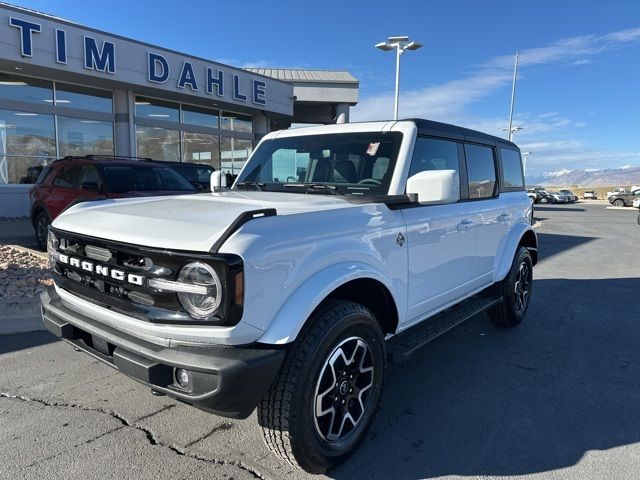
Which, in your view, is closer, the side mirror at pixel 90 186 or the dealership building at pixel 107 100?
the side mirror at pixel 90 186

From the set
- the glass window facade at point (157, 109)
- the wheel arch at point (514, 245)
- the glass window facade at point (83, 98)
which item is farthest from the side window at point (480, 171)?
the glass window facade at point (157, 109)

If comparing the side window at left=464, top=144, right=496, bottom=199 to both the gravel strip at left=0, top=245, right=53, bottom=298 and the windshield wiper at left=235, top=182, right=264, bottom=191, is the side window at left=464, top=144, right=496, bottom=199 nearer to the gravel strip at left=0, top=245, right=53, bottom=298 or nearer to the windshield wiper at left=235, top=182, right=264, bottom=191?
the windshield wiper at left=235, top=182, right=264, bottom=191

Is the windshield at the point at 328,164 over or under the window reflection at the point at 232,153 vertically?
under

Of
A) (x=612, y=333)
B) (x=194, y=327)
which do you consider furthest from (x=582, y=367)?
(x=194, y=327)

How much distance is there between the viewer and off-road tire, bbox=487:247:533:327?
4.78 metres

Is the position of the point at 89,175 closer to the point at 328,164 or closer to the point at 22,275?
the point at 22,275

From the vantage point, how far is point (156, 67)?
15180mm

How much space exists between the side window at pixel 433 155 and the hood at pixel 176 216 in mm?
725

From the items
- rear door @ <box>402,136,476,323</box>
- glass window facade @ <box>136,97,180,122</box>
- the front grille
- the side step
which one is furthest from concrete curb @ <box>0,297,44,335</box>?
glass window facade @ <box>136,97,180,122</box>

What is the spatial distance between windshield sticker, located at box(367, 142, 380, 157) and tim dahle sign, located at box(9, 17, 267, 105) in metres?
12.5

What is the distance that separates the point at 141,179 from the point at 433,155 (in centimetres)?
547

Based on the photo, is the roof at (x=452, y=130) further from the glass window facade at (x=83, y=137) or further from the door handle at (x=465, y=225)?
the glass window facade at (x=83, y=137)

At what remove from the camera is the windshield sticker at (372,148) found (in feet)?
11.1

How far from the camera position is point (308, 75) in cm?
2480
